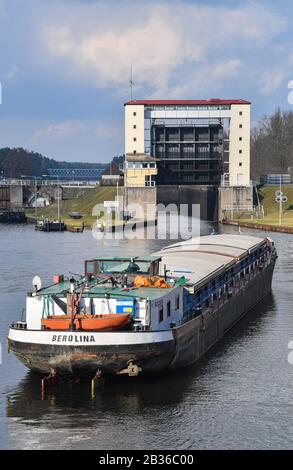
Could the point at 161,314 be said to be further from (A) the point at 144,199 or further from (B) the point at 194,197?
(B) the point at 194,197

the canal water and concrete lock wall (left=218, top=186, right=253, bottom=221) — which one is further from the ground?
concrete lock wall (left=218, top=186, right=253, bottom=221)

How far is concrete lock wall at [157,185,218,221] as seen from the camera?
131000mm

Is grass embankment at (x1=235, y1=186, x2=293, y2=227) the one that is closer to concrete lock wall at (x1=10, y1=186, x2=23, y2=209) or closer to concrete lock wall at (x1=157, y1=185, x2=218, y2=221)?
concrete lock wall at (x1=157, y1=185, x2=218, y2=221)

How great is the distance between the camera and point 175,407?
28.7 meters

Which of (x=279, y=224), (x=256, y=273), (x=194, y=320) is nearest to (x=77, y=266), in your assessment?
(x=256, y=273)

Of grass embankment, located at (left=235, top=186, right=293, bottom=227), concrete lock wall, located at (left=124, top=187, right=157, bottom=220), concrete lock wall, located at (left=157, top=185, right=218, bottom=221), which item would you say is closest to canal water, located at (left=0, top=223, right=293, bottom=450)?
grass embankment, located at (left=235, top=186, right=293, bottom=227)

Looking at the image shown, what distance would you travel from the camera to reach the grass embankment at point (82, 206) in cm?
13221

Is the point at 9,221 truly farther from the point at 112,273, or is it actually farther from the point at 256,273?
the point at 112,273

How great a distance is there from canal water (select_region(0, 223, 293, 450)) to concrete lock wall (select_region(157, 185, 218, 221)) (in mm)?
91409

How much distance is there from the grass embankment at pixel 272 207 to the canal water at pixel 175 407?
7664 cm

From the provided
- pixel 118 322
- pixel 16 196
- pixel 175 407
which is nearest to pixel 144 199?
pixel 16 196

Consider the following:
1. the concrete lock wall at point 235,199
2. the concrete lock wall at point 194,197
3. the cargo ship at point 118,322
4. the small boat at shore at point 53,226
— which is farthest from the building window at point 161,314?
the concrete lock wall at point 194,197

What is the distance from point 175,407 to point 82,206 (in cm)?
11714

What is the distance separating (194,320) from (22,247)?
54490 millimetres
